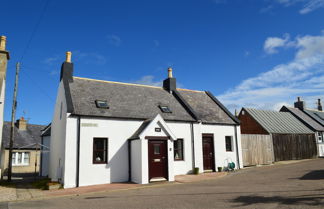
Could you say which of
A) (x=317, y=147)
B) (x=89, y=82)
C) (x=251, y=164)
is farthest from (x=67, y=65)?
(x=317, y=147)

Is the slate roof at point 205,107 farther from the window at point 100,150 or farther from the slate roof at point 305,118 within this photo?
the slate roof at point 305,118

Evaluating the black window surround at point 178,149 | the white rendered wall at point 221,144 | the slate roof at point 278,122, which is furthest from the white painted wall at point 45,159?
the slate roof at point 278,122

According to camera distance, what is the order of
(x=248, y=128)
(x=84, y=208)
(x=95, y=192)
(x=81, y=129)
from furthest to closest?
1. (x=248, y=128)
2. (x=81, y=129)
3. (x=95, y=192)
4. (x=84, y=208)

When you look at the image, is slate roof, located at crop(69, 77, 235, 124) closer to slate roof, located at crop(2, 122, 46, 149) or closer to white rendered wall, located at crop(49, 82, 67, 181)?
white rendered wall, located at crop(49, 82, 67, 181)

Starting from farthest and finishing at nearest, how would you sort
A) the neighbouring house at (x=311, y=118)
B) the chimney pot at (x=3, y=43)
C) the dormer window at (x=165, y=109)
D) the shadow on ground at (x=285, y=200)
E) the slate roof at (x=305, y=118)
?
the slate roof at (x=305, y=118) < the neighbouring house at (x=311, y=118) < the dormer window at (x=165, y=109) < the chimney pot at (x=3, y=43) < the shadow on ground at (x=285, y=200)

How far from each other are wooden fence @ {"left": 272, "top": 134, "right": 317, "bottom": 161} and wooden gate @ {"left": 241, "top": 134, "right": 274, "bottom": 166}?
172 cm

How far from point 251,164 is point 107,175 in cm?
1260

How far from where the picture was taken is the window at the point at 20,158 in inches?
1072

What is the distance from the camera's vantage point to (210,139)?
18953mm

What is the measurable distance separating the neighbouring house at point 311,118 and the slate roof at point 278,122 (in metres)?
1.19

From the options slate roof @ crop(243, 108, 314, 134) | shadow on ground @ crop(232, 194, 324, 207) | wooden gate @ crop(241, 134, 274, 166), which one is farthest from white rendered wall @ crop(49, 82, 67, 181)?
slate roof @ crop(243, 108, 314, 134)

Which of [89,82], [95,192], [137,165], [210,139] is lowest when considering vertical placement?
[95,192]

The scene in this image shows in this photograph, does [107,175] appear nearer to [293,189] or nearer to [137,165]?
[137,165]

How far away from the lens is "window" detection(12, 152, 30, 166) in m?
27.2
